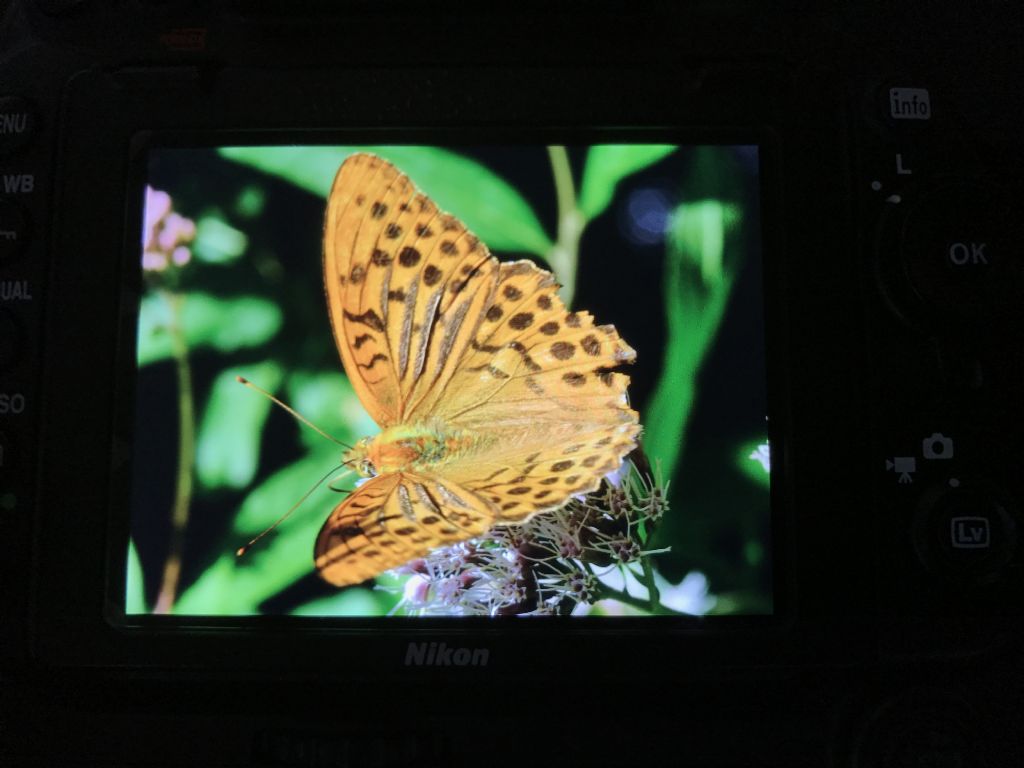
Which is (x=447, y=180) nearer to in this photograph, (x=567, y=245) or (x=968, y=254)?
(x=567, y=245)

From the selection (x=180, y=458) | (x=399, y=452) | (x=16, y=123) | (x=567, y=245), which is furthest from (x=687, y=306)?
(x=16, y=123)

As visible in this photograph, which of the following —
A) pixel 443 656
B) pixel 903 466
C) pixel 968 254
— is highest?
pixel 968 254

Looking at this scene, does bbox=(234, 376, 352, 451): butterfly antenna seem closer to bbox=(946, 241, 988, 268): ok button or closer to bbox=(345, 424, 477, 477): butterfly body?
bbox=(345, 424, 477, 477): butterfly body

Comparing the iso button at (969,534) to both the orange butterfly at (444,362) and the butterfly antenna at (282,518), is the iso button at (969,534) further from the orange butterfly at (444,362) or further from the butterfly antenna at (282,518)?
the butterfly antenna at (282,518)

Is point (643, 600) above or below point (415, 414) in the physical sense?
below

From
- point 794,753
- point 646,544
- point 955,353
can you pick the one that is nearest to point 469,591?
point 646,544

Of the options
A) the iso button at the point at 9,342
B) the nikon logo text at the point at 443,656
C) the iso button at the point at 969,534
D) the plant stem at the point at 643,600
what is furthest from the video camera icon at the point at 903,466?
the iso button at the point at 9,342

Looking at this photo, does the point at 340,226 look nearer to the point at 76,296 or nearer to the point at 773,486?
the point at 76,296
